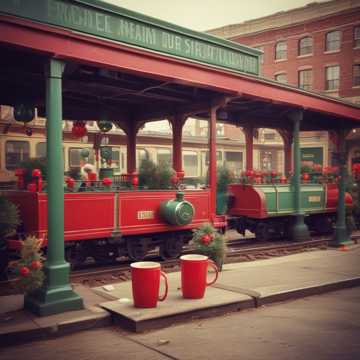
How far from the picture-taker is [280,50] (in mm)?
40844

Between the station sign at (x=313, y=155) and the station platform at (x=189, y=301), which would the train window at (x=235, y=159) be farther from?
the station platform at (x=189, y=301)

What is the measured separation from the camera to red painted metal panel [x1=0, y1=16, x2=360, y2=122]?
6.10 m

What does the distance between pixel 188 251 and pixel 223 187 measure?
3307 mm

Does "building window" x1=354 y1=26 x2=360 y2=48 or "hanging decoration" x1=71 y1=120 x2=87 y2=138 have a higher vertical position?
"building window" x1=354 y1=26 x2=360 y2=48

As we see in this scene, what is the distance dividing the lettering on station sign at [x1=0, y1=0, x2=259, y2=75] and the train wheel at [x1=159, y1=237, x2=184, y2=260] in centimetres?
445

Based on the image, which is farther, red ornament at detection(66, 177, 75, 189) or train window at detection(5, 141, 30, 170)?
train window at detection(5, 141, 30, 170)

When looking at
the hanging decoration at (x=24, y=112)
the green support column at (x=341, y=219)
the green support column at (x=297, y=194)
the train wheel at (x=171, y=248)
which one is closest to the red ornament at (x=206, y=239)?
the train wheel at (x=171, y=248)

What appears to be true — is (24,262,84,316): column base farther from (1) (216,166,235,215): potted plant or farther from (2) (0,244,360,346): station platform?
(1) (216,166,235,215): potted plant

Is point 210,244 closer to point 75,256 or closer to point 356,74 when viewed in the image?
point 75,256

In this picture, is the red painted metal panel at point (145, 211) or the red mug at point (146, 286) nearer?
the red mug at point (146, 286)

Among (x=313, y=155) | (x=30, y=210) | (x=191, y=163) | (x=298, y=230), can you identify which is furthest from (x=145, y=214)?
(x=313, y=155)

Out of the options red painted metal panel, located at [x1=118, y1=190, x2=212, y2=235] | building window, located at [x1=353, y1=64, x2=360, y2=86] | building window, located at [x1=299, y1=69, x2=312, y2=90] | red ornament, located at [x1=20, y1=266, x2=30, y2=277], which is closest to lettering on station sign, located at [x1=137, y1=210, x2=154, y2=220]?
red painted metal panel, located at [x1=118, y1=190, x2=212, y2=235]

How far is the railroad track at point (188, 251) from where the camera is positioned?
855 centimetres

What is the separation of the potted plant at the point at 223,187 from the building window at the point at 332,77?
26754 millimetres
